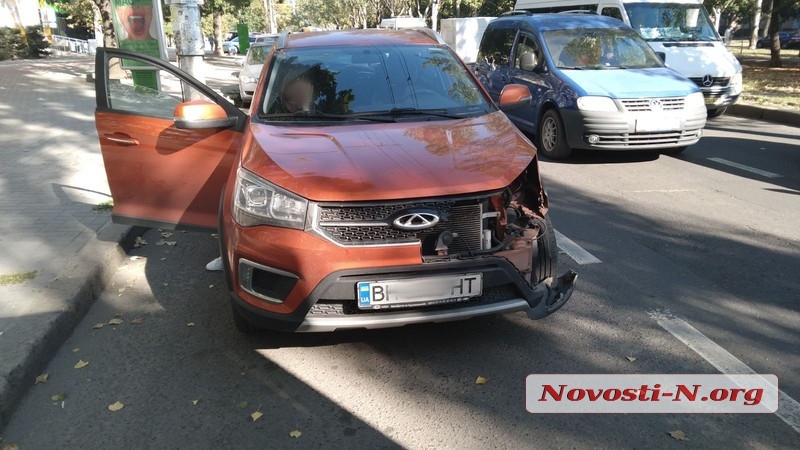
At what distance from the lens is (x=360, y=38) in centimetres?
505

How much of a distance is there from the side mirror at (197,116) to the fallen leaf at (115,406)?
5.87 feet

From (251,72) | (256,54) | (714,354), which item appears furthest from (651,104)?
(256,54)

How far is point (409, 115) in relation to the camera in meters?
4.19

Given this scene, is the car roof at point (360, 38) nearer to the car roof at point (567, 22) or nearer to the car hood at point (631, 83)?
the car hood at point (631, 83)

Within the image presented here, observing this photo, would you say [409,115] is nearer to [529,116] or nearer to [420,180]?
[420,180]

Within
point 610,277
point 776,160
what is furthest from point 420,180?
point 776,160

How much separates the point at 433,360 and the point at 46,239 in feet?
11.6

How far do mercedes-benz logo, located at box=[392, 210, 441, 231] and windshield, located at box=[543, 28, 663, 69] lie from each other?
6317mm

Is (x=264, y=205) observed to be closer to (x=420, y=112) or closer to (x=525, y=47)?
(x=420, y=112)

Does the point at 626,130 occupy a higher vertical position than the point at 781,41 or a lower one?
lower

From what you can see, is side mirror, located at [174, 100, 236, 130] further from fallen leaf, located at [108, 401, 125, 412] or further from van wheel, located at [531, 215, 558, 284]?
van wheel, located at [531, 215, 558, 284]

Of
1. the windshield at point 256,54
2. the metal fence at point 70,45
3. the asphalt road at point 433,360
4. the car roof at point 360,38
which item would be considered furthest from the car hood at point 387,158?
the metal fence at point 70,45

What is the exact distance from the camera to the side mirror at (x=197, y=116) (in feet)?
13.5

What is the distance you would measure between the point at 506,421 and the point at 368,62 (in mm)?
2786
